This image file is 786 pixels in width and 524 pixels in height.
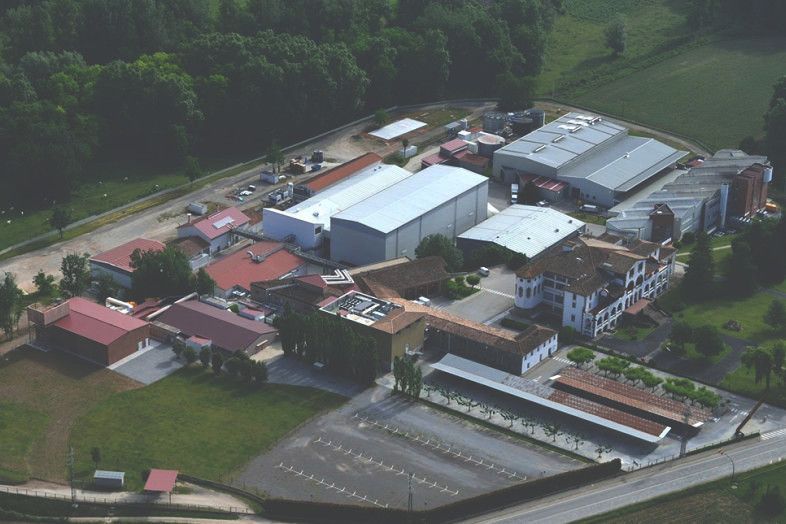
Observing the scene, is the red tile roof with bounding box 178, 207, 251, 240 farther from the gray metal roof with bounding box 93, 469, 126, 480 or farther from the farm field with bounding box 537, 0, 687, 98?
the farm field with bounding box 537, 0, 687, 98

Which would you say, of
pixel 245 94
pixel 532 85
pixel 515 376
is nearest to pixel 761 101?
pixel 532 85

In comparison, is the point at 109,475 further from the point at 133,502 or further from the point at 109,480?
the point at 133,502

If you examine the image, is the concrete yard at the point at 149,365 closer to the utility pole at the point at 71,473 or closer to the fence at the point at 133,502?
the utility pole at the point at 71,473

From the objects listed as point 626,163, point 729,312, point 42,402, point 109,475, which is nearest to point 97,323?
point 42,402

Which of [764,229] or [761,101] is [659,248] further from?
[761,101]

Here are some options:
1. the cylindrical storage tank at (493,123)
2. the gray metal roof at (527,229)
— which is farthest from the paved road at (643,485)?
the cylindrical storage tank at (493,123)

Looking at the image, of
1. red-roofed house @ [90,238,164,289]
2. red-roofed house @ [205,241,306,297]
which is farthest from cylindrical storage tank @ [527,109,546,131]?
red-roofed house @ [90,238,164,289]
